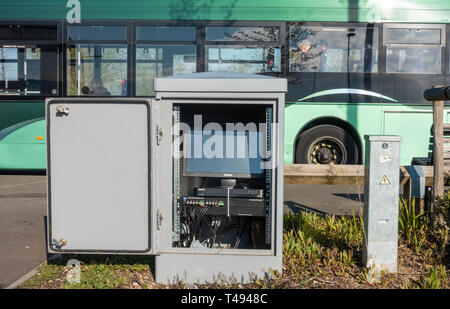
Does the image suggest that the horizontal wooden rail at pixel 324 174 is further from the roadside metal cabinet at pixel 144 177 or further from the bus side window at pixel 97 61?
the bus side window at pixel 97 61

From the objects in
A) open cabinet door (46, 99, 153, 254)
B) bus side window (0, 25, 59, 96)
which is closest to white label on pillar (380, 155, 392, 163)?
open cabinet door (46, 99, 153, 254)

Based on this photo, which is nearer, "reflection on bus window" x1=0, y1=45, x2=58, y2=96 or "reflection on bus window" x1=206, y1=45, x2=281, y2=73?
"reflection on bus window" x1=206, y1=45, x2=281, y2=73

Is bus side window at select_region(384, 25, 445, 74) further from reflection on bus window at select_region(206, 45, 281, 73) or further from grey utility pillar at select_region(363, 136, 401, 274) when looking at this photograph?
grey utility pillar at select_region(363, 136, 401, 274)

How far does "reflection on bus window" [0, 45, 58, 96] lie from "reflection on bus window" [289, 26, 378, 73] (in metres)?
4.56

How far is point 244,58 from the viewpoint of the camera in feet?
29.9

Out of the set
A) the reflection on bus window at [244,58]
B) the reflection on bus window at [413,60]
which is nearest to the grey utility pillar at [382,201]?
the reflection on bus window at [244,58]

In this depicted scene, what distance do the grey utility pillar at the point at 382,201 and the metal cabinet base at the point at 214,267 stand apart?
2.59 feet

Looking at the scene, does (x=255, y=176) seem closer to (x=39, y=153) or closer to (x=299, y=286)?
(x=299, y=286)

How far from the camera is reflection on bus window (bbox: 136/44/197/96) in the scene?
30.0 ft

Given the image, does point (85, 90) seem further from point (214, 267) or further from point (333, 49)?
point (214, 267)

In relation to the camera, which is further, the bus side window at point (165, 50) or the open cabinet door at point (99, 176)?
the bus side window at point (165, 50)

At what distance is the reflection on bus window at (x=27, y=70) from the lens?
9.27 meters

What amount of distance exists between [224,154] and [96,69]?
18.3 feet
